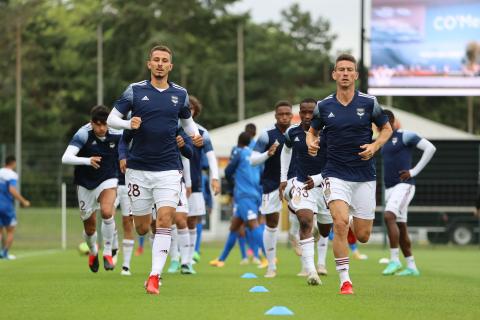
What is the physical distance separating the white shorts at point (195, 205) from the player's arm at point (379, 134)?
18.1 feet

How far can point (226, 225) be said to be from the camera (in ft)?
122

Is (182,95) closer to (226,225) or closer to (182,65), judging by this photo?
(226,225)

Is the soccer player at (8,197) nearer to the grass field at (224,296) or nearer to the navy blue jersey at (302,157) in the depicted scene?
the grass field at (224,296)

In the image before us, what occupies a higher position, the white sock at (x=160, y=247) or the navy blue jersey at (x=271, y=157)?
the navy blue jersey at (x=271, y=157)

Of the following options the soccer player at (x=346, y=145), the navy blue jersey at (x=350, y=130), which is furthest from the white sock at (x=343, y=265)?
the navy blue jersey at (x=350, y=130)

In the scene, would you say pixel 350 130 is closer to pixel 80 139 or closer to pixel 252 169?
pixel 80 139

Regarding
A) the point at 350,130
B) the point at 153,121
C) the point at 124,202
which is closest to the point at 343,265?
the point at 350,130

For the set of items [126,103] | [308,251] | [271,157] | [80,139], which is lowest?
[308,251]

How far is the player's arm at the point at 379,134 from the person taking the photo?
1192cm

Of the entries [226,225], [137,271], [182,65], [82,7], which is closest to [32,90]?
[182,65]

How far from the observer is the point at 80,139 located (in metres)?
15.2

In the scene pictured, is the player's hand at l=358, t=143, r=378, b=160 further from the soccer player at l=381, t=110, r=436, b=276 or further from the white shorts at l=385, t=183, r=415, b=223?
the white shorts at l=385, t=183, r=415, b=223

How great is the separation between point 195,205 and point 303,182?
3274mm

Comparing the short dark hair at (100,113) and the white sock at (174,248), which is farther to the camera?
the white sock at (174,248)
